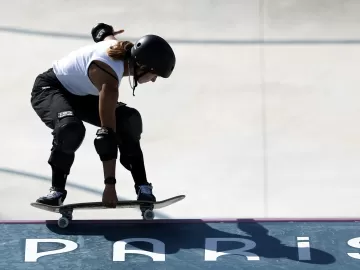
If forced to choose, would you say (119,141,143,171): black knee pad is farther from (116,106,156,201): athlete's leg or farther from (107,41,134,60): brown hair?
(107,41,134,60): brown hair

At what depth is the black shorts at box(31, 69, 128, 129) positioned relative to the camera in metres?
7.09

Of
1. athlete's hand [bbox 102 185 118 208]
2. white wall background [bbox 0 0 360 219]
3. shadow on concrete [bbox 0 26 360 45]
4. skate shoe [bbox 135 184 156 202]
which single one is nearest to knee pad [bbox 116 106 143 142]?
skate shoe [bbox 135 184 156 202]

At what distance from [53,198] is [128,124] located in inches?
26.1

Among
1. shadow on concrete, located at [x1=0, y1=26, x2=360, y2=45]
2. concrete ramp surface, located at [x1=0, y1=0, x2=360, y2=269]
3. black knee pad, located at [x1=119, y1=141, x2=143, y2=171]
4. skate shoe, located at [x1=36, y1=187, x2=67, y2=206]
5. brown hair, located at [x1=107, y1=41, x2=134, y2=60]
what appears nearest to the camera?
brown hair, located at [x1=107, y1=41, x2=134, y2=60]

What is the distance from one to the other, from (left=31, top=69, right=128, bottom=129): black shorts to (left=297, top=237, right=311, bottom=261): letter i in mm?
1370

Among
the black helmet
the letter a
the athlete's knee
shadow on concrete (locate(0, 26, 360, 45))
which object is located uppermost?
shadow on concrete (locate(0, 26, 360, 45))

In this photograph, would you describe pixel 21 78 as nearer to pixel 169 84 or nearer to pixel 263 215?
pixel 169 84

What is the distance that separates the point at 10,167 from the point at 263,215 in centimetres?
197

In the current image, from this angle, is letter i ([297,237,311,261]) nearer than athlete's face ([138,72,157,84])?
Yes

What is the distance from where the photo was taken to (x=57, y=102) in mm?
7102

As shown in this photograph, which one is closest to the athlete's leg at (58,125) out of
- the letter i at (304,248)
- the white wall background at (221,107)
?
the white wall background at (221,107)

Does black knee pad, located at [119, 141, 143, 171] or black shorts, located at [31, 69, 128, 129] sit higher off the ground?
black shorts, located at [31, 69, 128, 129]

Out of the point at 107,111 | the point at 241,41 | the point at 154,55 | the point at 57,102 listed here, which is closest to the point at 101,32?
the point at 57,102

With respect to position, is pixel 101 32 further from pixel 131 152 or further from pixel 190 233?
pixel 190 233
